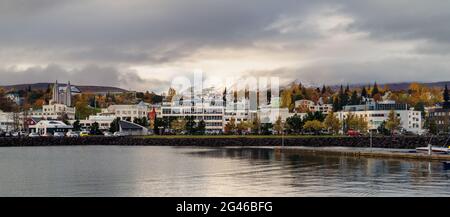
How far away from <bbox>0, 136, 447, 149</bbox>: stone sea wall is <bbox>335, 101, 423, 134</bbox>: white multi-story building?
18.2 metres

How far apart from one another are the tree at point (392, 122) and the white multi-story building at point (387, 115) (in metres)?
4.01

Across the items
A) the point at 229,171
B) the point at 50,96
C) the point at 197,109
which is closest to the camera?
the point at 229,171

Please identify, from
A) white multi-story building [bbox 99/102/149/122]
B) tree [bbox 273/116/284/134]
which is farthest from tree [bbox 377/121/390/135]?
white multi-story building [bbox 99/102/149/122]

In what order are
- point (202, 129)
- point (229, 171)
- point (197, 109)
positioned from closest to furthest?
point (229, 171), point (202, 129), point (197, 109)

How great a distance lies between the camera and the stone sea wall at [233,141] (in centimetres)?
5228

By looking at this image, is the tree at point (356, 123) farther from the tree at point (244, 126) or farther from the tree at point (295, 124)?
the tree at point (244, 126)

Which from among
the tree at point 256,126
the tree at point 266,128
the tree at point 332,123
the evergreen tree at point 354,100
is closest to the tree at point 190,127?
the tree at point 256,126

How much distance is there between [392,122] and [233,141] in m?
18.7

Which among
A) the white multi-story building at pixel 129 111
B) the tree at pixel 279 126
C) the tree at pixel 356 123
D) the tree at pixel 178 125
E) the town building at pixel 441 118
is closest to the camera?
the tree at pixel 279 126

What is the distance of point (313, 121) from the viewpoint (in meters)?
65.3

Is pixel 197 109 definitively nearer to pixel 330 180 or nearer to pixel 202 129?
pixel 202 129

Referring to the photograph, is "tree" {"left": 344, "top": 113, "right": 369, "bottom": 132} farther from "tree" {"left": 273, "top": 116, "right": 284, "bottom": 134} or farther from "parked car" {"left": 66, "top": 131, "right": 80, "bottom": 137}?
"parked car" {"left": 66, "top": 131, "right": 80, "bottom": 137}
